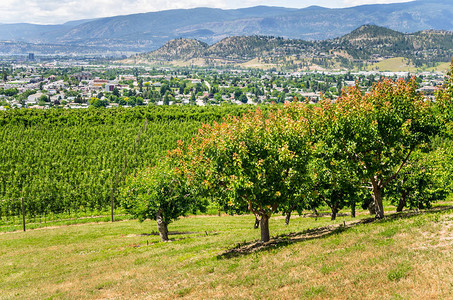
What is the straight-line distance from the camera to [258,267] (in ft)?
71.9

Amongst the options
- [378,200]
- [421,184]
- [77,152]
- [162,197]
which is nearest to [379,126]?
[378,200]

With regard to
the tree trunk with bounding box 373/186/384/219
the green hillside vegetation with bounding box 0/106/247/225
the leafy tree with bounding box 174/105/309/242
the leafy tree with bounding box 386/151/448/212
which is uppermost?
the leafy tree with bounding box 174/105/309/242

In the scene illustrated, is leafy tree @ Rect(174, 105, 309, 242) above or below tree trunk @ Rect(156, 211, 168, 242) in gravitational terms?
above

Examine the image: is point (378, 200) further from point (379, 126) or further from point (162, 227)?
point (162, 227)

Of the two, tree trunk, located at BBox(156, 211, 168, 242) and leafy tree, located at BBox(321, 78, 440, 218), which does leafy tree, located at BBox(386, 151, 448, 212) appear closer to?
leafy tree, located at BBox(321, 78, 440, 218)

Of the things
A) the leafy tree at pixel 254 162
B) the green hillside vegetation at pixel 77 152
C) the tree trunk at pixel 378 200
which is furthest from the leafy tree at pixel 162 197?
the green hillside vegetation at pixel 77 152

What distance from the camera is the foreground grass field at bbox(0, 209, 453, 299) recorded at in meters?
16.8

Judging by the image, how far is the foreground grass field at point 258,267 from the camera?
1675cm

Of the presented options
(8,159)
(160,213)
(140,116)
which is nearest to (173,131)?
(140,116)

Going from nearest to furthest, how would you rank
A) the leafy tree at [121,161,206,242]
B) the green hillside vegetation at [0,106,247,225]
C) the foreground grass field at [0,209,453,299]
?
the foreground grass field at [0,209,453,299]
the leafy tree at [121,161,206,242]
the green hillside vegetation at [0,106,247,225]

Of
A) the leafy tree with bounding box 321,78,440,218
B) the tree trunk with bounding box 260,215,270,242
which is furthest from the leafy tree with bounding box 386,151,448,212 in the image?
the tree trunk with bounding box 260,215,270,242

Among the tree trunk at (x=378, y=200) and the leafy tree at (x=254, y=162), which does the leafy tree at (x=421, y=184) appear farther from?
the leafy tree at (x=254, y=162)

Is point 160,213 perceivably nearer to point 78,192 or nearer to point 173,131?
point 78,192

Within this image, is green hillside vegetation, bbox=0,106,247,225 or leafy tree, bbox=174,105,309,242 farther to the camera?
green hillside vegetation, bbox=0,106,247,225
